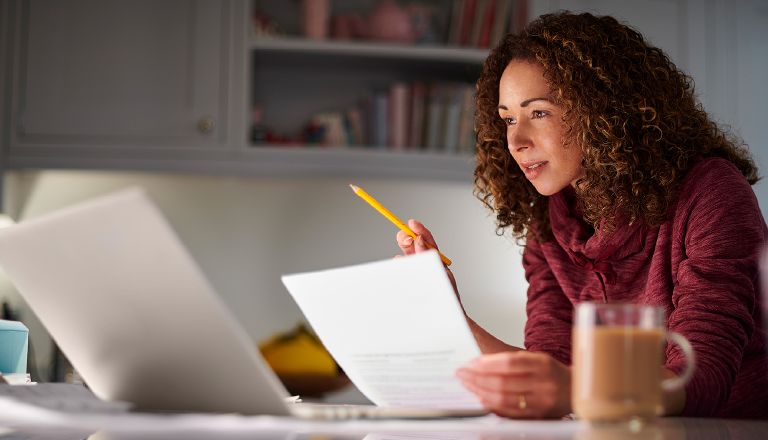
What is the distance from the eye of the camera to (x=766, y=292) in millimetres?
896

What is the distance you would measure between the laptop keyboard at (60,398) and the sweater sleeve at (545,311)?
0.82 metres

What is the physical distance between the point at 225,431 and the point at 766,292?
782mm

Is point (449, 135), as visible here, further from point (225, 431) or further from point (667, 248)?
point (225, 431)

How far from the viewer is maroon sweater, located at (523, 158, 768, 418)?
756 mm

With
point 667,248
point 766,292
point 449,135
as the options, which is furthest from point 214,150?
point 766,292

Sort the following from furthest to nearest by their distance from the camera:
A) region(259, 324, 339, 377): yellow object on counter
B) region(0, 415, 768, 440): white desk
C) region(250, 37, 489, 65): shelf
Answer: region(250, 37, 489, 65): shelf, region(259, 324, 339, 377): yellow object on counter, region(0, 415, 768, 440): white desk

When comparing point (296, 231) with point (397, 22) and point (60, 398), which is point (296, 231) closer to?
point (397, 22)

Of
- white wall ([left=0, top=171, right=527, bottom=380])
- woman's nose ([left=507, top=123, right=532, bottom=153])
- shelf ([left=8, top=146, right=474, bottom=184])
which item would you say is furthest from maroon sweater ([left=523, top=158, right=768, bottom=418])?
white wall ([left=0, top=171, right=527, bottom=380])

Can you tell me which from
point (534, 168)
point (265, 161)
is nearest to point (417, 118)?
point (265, 161)

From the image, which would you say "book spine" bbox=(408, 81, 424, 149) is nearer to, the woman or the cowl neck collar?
the woman

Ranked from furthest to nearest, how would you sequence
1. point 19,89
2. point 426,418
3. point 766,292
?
point 19,89 < point 766,292 < point 426,418

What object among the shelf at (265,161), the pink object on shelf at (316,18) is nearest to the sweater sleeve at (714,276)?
the shelf at (265,161)

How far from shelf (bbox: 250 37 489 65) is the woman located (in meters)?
0.78

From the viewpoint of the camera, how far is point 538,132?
114cm
